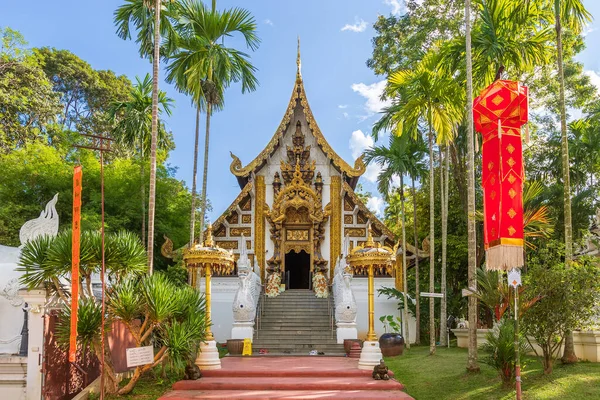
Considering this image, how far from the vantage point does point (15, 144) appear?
21.0m

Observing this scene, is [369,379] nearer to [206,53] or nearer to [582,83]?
[206,53]

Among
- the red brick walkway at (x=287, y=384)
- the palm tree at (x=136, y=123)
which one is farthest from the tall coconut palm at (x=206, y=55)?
the red brick walkway at (x=287, y=384)

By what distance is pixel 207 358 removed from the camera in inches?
410

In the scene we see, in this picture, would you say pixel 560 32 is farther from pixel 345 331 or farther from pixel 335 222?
pixel 335 222

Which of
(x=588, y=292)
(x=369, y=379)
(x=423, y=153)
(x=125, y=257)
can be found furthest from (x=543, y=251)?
(x=423, y=153)

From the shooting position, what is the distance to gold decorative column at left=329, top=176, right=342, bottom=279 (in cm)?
1852

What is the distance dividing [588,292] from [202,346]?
6.63m

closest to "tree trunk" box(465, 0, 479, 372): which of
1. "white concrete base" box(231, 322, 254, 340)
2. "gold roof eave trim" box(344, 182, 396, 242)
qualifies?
"white concrete base" box(231, 322, 254, 340)

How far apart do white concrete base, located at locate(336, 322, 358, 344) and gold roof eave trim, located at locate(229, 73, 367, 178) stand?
237 inches

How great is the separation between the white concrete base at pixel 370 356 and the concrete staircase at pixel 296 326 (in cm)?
247

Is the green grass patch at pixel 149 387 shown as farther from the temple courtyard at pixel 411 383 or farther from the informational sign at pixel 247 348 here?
the informational sign at pixel 247 348

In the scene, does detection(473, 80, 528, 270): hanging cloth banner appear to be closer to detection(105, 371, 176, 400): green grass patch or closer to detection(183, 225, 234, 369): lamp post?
detection(183, 225, 234, 369): lamp post

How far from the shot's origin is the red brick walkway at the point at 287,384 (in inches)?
341

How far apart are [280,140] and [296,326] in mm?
6957
